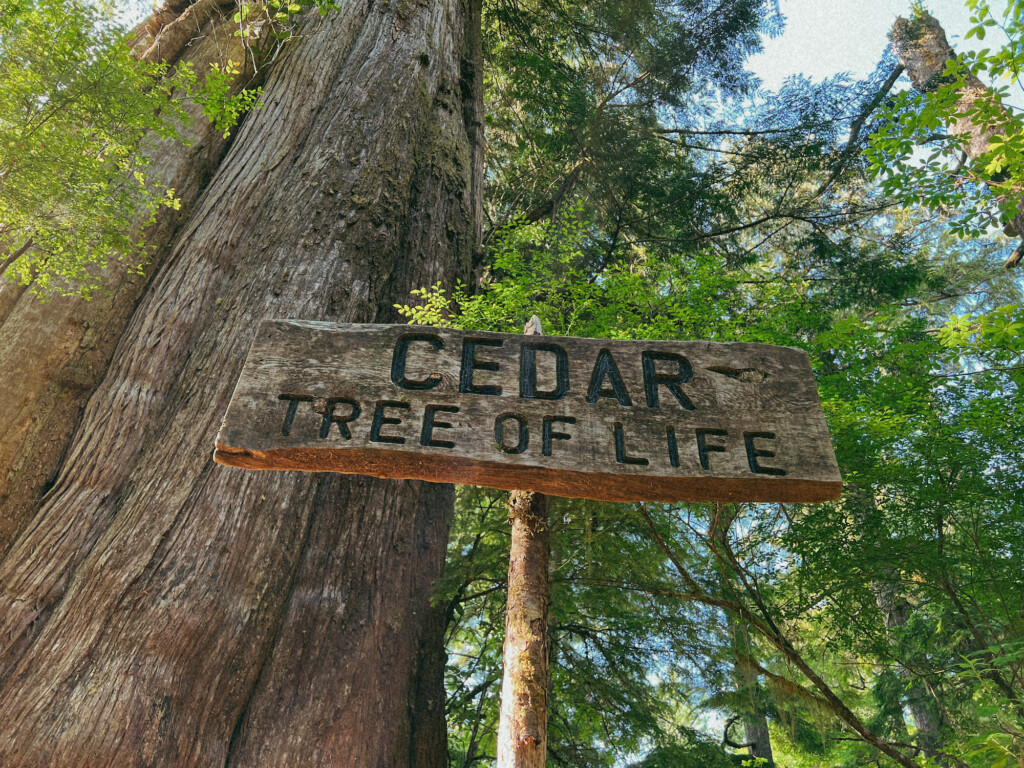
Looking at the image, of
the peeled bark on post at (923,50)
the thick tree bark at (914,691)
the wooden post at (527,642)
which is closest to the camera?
the wooden post at (527,642)

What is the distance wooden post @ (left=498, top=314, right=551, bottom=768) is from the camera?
2.09 metres

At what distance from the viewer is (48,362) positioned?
3.74m

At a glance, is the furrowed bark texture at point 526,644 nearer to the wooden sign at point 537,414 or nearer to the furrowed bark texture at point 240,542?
the wooden sign at point 537,414

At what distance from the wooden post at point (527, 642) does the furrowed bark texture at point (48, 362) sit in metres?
2.71

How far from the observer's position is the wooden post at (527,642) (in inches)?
82.4

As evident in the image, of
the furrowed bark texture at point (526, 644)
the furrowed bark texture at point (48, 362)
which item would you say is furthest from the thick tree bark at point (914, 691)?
the furrowed bark texture at point (48, 362)

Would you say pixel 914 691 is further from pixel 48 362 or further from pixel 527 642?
pixel 48 362

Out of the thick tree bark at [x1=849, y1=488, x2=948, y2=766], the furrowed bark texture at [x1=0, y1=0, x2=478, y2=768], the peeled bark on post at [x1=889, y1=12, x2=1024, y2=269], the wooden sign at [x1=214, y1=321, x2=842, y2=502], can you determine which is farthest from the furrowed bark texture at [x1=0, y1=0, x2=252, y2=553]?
the peeled bark on post at [x1=889, y1=12, x2=1024, y2=269]

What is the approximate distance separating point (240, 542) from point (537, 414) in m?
1.80

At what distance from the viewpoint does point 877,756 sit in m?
6.81

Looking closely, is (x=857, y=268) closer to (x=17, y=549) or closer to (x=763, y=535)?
(x=763, y=535)

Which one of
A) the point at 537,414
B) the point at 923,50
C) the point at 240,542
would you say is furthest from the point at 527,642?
the point at 923,50

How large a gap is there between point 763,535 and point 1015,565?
1.89 m

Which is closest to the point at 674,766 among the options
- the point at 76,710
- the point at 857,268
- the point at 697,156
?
the point at 76,710
